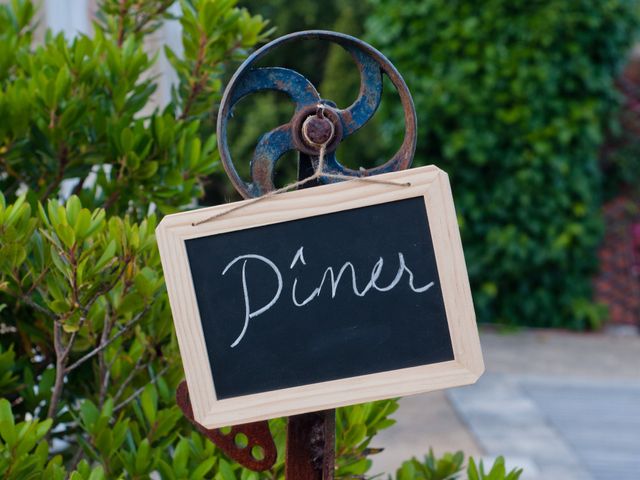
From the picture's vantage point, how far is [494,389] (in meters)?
5.12

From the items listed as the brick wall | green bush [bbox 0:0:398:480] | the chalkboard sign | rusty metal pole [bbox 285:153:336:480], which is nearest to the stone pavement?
the brick wall

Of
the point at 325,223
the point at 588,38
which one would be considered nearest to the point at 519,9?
the point at 588,38

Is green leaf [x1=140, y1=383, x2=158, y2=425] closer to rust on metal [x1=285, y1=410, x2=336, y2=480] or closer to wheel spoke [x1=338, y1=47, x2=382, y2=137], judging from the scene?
rust on metal [x1=285, y1=410, x2=336, y2=480]

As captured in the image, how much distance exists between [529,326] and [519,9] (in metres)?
2.32

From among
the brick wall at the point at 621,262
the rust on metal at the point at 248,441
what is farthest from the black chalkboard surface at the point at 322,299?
the brick wall at the point at 621,262

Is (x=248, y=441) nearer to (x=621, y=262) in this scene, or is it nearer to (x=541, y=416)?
(x=541, y=416)

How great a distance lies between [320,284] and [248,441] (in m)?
0.28

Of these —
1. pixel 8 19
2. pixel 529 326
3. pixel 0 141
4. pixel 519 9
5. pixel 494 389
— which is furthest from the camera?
pixel 529 326

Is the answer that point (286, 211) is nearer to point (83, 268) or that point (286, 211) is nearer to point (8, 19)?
point (83, 268)

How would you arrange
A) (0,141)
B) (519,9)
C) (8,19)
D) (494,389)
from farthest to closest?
1. (519,9)
2. (494,389)
3. (8,19)
4. (0,141)

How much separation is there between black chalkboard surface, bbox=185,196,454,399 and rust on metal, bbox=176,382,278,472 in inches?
5.1

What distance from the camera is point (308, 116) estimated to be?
120cm

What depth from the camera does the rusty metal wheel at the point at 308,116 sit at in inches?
46.4

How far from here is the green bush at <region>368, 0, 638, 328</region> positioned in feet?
19.4
